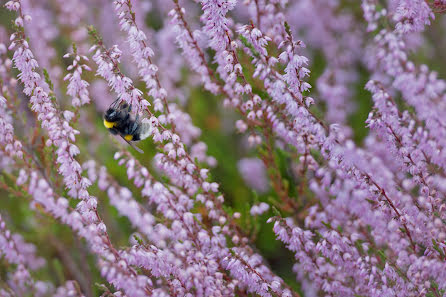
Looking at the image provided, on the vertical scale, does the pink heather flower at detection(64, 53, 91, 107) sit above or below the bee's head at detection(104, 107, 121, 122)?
below

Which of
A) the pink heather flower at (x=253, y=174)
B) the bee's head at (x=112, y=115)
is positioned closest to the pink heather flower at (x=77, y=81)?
the bee's head at (x=112, y=115)

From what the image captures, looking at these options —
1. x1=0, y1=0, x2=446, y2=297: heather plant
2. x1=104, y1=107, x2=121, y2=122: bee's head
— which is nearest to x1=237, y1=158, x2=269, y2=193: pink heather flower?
x1=0, y1=0, x2=446, y2=297: heather plant

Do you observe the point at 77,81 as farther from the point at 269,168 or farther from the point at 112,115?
the point at 269,168

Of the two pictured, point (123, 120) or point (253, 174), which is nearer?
point (123, 120)

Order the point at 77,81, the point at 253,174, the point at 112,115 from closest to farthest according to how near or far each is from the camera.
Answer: the point at 77,81 < the point at 112,115 < the point at 253,174

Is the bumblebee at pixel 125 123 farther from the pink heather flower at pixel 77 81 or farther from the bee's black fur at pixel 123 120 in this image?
the pink heather flower at pixel 77 81

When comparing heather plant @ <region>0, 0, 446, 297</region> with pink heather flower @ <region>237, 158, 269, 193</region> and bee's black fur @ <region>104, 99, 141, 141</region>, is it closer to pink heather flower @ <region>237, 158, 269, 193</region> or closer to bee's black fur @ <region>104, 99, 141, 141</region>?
bee's black fur @ <region>104, 99, 141, 141</region>

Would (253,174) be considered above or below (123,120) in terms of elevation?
above

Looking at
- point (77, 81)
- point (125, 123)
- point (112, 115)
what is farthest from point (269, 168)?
point (77, 81)

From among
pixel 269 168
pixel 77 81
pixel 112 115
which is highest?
pixel 269 168
